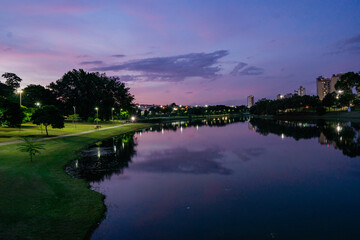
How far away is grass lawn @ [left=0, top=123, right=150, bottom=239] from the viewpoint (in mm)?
10008

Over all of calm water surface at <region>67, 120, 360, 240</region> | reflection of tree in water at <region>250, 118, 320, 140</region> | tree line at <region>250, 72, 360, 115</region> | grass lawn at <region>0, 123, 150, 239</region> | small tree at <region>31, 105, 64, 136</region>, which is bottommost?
calm water surface at <region>67, 120, 360, 240</region>

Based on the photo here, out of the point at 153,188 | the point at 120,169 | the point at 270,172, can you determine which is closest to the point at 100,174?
the point at 120,169

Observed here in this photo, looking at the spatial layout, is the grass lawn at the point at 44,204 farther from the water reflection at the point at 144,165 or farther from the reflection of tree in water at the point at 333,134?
the reflection of tree in water at the point at 333,134

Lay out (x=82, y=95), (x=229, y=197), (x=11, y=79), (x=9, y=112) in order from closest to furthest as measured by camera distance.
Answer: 1. (x=229, y=197)
2. (x=9, y=112)
3. (x=82, y=95)
4. (x=11, y=79)

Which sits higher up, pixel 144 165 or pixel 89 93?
pixel 89 93

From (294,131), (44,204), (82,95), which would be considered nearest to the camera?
(44,204)

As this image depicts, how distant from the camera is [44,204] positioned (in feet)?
41.0

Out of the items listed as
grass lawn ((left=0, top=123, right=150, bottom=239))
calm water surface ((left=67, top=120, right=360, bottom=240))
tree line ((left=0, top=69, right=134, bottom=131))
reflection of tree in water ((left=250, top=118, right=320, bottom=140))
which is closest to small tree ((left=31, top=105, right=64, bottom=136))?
calm water surface ((left=67, top=120, right=360, bottom=240))

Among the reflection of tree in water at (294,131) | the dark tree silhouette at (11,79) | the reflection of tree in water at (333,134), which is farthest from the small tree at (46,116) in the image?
the dark tree silhouette at (11,79)

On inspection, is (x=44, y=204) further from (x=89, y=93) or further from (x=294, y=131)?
(x=89, y=93)

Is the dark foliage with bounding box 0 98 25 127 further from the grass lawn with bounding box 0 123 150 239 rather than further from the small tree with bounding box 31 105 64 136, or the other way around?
the grass lawn with bounding box 0 123 150 239

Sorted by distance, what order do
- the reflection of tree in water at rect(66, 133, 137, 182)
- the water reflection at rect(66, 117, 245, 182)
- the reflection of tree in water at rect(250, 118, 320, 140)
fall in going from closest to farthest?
the reflection of tree in water at rect(66, 133, 137, 182)
the water reflection at rect(66, 117, 245, 182)
the reflection of tree in water at rect(250, 118, 320, 140)

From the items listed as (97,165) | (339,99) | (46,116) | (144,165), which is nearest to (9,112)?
(46,116)

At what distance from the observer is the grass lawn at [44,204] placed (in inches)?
394
